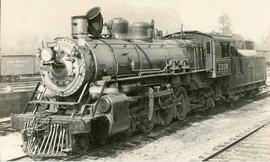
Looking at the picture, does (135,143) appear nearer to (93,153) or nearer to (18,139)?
(93,153)

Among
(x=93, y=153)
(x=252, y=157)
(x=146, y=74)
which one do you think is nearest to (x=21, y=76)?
(x=146, y=74)

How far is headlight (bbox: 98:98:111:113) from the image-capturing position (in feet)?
30.2

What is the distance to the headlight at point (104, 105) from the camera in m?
9.22

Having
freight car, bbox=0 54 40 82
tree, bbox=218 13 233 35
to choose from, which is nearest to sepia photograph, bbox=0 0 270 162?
freight car, bbox=0 54 40 82

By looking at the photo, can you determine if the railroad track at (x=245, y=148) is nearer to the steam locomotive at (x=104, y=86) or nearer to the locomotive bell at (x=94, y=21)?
the steam locomotive at (x=104, y=86)

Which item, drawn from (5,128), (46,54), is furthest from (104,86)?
(5,128)

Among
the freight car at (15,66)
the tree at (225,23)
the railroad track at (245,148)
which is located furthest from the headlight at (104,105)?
the tree at (225,23)

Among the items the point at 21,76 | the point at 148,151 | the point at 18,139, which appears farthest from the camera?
the point at 21,76

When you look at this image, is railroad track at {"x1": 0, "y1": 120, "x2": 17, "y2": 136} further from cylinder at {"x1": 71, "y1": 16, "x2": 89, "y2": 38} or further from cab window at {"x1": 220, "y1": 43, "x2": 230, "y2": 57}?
cab window at {"x1": 220, "y1": 43, "x2": 230, "y2": 57}

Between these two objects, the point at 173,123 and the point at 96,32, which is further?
the point at 173,123

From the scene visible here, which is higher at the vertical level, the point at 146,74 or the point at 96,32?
the point at 96,32

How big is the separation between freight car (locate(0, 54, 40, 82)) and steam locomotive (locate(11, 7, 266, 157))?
1667cm

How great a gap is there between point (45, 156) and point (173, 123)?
5.25 m

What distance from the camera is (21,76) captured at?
1121 inches
